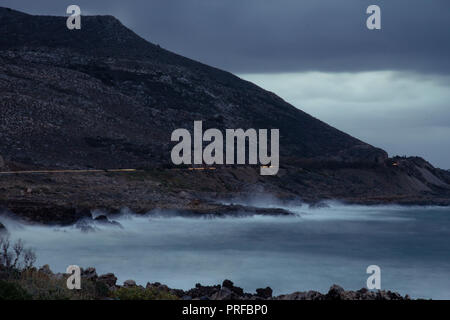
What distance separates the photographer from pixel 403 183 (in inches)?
3684

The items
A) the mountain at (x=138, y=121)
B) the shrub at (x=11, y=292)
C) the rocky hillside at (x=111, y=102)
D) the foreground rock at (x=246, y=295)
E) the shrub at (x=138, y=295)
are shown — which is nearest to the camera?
the shrub at (x=11, y=292)

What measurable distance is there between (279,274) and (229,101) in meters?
102

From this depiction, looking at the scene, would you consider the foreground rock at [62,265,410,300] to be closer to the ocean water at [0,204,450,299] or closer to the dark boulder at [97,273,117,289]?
the dark boulder at [97,273,117,289]

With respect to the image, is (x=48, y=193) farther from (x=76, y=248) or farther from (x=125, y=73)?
(x=125, y=73)

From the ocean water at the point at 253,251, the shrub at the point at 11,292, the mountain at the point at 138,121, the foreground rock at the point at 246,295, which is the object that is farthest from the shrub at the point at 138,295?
the mountain at the point at 138,121

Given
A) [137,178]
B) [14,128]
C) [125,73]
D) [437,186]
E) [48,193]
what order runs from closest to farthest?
[48,193]
[137,178]
[14,128]
[437,186]
[125,73]

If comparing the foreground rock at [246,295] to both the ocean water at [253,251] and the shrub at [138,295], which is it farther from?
the ocean water at [253,251]

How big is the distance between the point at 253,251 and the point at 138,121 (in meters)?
63.3

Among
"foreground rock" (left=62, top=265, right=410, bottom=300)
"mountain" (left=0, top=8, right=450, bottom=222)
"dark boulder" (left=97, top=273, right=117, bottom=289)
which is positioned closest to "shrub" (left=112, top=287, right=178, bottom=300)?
"foreground rock" (left=62, top=265, right=410, bottom=300)

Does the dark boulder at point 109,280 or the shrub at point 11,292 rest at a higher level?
the dark boulder at point 109,280

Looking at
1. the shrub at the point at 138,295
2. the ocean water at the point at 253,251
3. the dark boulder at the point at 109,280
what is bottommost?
the shrub at the point at 138,295

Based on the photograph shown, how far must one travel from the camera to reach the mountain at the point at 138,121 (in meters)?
69.0

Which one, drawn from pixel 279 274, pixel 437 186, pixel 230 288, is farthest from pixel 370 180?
pixel 230 288

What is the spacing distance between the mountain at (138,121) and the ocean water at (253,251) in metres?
6.11
